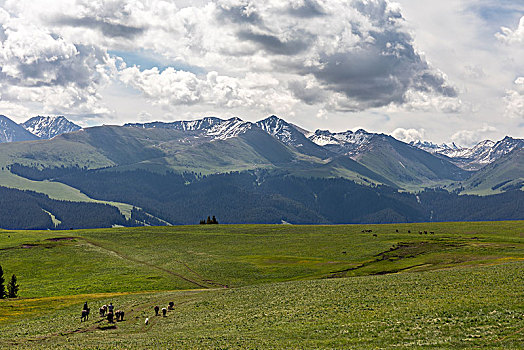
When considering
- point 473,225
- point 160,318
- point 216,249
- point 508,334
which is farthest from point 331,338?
point 473,225

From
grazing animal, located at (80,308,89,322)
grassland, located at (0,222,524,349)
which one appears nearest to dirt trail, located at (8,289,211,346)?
grassland, located at (0,222,524,349)

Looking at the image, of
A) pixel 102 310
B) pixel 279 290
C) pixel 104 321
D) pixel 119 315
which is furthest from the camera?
pixel 279 290

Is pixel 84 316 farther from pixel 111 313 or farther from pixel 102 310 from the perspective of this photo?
pixel 111 313

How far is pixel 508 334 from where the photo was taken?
29.8 meters

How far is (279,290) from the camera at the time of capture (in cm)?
6731

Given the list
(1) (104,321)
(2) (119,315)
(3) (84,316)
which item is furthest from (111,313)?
(3) (84,316)

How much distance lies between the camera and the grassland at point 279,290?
36.0 metres

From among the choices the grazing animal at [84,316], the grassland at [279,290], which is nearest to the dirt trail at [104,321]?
the grassland at [279,290]

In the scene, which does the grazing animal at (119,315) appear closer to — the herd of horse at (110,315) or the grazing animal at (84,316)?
the herd of horse at (110,315)

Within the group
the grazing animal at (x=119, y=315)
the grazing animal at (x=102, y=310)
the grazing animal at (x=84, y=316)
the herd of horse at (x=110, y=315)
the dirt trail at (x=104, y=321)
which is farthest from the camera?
the grazing animal at (x=102, y=310)

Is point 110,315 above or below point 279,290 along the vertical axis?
above

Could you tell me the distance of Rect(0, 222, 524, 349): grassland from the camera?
35969 millimetres

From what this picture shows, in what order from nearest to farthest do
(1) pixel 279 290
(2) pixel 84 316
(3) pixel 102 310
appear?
(2) pixel 84 316 → (3) pixel 102 310 → (1) pixel 279 290

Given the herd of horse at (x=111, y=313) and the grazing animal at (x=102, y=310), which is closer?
the herd of horse at (x=111, y=313)
